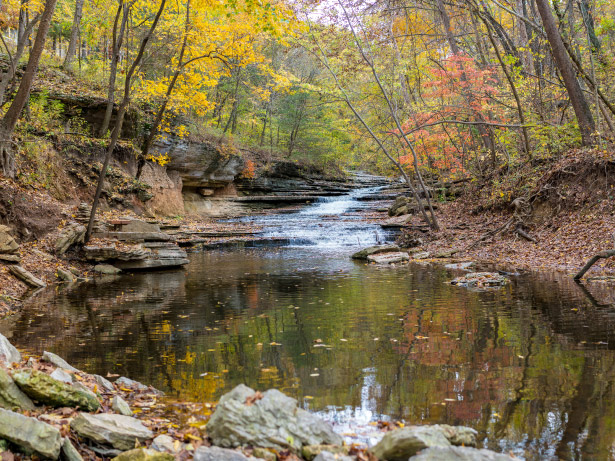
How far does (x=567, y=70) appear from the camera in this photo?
1166 centimetres

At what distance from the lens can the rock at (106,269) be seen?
1153cm

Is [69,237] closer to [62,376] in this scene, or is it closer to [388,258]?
[388,258]

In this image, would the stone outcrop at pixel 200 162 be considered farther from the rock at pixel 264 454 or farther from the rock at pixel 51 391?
the rock at pixel 264 454

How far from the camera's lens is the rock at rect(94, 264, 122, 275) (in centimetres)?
1153

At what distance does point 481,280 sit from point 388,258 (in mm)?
4329

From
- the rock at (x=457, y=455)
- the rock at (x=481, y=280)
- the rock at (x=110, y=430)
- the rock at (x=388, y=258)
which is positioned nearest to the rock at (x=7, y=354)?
the rock at (x=110, y=430)

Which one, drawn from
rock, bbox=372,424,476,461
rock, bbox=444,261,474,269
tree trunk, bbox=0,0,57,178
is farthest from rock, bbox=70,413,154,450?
rock, bbox=444,261,474,269

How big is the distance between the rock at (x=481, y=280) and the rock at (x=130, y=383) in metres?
6.51

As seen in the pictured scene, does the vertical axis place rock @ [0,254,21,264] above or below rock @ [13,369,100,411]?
below

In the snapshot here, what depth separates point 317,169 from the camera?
107 ft

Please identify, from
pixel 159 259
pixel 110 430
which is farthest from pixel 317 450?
pixel 159 259

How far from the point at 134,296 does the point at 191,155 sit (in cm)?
1501

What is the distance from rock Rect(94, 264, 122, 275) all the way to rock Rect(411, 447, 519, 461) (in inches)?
426

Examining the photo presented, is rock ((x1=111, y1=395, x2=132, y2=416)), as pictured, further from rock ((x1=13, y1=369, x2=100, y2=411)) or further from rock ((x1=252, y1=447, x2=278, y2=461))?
rock ((x1=252, y1=447, x2=278, y2=461))
